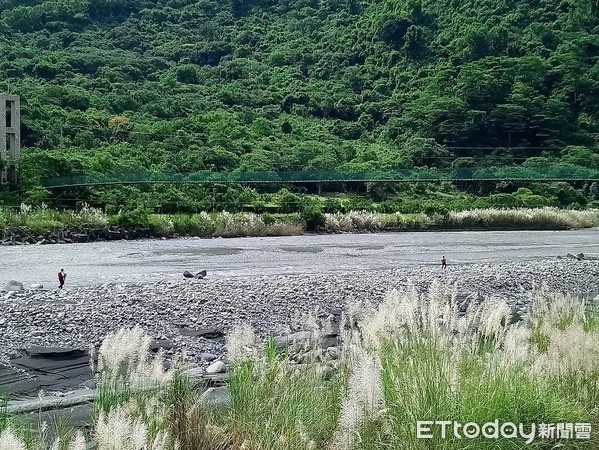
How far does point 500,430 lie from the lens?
11.8 ft

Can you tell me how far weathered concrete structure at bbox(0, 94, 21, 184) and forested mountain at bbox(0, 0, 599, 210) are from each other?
83 centimetres

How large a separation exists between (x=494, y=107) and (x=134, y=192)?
1982 inches

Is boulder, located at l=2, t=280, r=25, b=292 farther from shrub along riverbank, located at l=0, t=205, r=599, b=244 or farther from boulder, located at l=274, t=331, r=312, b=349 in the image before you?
shrub along riverbank, located at l=0, t=205, r=599, b=244

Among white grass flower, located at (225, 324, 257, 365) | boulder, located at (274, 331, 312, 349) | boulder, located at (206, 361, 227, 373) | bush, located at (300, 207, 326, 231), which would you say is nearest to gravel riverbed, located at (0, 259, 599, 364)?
boulder, located at (274, 331, 312, 349)

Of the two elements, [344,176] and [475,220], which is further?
[344,176]

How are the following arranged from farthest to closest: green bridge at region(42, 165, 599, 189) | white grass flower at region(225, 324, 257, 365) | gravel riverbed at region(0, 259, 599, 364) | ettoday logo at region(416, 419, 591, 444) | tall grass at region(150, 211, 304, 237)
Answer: green bridge at region(42, 165, 599, 189)
tall grass at region(150, 211, 304, 237)
gravel riverbed at region(0, 259, 599, 364)
white grass flower at region(225, 324, 257, 365)
ettoday logo at region(416, 419, 591, 444)

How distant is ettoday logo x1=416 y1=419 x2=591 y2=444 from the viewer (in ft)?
11.4

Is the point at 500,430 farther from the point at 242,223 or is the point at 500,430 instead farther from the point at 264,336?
the point at 242,223

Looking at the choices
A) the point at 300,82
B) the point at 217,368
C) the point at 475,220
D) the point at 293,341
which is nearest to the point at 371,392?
the point at 293,341

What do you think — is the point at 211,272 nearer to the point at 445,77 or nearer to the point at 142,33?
the point at 445,77

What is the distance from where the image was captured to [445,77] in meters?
89.4

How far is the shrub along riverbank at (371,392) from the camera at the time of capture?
137 inches

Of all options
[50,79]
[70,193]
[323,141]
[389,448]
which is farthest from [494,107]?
[389,448]

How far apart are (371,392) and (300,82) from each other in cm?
9221
